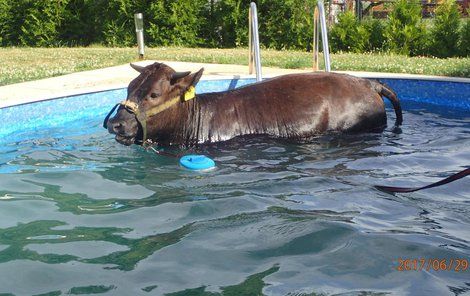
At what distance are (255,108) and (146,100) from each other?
133 centimetres

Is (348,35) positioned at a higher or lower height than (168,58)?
higher

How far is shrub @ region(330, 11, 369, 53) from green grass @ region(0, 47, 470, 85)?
5.37 ft

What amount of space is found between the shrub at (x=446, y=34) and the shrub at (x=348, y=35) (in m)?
2.01

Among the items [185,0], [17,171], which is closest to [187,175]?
[17,171]

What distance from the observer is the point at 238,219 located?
4574mm

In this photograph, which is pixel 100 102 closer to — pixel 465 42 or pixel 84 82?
pixel 84 82

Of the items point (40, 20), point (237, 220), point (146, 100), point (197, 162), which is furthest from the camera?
point (40, 20)

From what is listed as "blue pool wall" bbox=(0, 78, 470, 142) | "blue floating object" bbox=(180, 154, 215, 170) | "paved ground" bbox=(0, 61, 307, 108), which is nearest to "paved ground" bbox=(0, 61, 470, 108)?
"paved ground" bbox=(0, 61, 307, 108)

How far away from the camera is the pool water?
11.6 feet

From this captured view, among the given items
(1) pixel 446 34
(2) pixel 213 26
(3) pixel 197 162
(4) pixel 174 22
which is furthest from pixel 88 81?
(1) pixel 446 34

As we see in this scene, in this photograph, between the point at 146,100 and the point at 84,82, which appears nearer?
the point at 146,100

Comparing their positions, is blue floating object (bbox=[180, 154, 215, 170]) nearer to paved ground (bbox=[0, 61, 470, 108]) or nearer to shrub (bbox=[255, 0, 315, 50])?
paved ground (bbox=[0, 61, 470, 108])

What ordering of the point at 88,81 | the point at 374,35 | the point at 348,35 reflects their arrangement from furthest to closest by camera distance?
the point at 348,35
the point at 374,35
the point at 88,81
